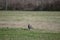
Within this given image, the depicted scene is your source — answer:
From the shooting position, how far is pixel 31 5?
2848 mm

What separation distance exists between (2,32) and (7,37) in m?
0.19

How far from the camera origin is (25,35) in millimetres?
2299

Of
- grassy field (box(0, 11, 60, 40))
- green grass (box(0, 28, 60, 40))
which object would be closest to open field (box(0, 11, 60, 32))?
grassy field (box(0, 11, 60, 40))

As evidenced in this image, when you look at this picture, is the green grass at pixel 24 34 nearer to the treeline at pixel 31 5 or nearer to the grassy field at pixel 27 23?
the grassy field at pixel 27 23

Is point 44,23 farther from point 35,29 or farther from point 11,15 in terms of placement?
point 11,15

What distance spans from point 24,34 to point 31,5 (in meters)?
0.70

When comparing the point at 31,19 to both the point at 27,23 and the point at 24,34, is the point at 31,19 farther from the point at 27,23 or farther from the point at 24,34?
the point at 24,34

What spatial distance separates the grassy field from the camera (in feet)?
7.50

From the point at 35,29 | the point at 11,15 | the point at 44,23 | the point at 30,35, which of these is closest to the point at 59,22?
the point at 44,23

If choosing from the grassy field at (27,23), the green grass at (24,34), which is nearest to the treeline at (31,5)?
the grassy field at (27,23)

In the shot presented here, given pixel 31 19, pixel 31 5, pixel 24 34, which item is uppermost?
pixel 31 5

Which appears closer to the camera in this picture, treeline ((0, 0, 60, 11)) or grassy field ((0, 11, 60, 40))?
grassy field ((0, 11, 60, 40))

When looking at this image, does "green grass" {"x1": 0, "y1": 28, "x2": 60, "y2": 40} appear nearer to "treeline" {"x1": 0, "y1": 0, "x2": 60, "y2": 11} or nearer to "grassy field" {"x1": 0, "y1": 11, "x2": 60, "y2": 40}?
"grassy field" {"x1": 0, "y1": 11, "x2": 60, "y2": 40}

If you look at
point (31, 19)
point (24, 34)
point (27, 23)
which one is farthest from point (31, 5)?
point (24, 34)
